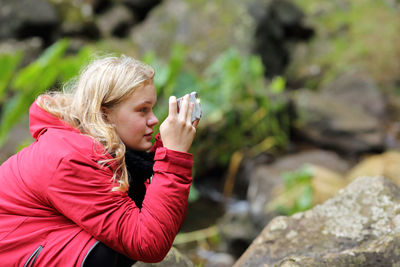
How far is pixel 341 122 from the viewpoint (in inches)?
236

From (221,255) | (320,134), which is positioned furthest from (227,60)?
(221,255)

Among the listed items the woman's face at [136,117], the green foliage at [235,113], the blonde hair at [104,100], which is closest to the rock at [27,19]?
the green foliage at [235,113]

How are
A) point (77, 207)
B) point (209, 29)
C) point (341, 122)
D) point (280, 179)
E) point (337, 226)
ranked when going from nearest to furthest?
point (77, 207) < point (337, 226) < point (280, 179) < point (341, 122) < point (209, 29)

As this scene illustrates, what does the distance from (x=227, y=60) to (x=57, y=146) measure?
177 inches

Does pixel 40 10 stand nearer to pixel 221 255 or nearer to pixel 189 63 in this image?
pixel 189 63

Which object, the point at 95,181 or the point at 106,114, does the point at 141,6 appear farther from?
the point at 95,181

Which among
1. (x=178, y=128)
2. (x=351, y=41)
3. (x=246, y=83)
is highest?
(x=178, y=128)

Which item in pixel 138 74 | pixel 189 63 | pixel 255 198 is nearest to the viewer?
pixel 138 74

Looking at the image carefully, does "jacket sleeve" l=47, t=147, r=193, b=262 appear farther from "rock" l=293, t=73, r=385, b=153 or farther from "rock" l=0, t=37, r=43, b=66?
"rock" l=0, t=37, r=43, b=66

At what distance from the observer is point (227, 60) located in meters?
5.57

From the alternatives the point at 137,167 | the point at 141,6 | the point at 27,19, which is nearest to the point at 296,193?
the point at 137,167

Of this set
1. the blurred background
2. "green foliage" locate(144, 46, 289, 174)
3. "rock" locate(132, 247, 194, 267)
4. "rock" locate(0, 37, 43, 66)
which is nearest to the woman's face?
"rock" locate(132, 247, 194, 267)

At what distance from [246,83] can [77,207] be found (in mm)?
4784

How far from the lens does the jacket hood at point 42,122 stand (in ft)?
4.57
